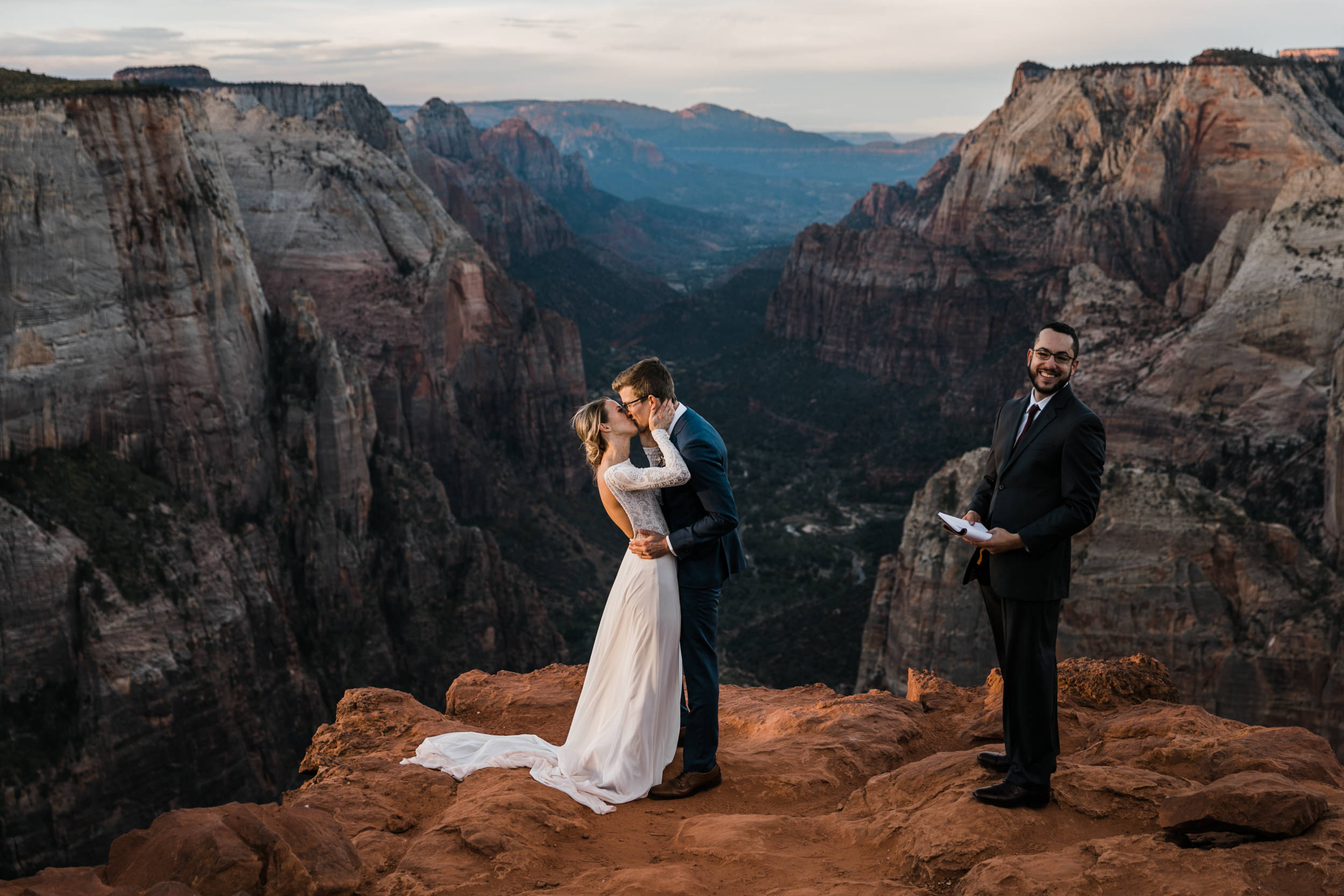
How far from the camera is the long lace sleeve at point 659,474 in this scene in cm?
832

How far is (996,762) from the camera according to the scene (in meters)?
8.00

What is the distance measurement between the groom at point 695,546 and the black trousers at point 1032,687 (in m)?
2.23

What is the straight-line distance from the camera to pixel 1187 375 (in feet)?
147

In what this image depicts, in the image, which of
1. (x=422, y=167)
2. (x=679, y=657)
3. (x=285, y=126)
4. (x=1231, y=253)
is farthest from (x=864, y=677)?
(x=422, y=167)

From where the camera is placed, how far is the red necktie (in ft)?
24.3

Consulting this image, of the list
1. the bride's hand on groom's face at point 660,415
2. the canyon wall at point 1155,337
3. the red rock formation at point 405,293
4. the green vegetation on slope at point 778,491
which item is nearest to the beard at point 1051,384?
the bride's hand on groom's face at point 660,415

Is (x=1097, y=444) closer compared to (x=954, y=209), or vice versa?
(x=1097, y=444)

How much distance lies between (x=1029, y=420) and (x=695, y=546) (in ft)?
9.02

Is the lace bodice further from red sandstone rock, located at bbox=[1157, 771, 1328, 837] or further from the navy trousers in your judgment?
red sandstone rock, located at bbox=[1157, 771, 1328, 837]

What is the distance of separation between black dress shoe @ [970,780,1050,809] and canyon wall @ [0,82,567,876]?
Result: 24425 millimetres

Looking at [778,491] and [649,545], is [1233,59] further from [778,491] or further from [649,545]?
[649,545]

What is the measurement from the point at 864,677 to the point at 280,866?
26882mm

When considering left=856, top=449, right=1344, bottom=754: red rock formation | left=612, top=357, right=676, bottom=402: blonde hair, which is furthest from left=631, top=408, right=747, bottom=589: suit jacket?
left=856, top=449, right=1344, bottom=754: red rock formation

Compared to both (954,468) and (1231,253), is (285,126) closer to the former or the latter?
(954,468)
